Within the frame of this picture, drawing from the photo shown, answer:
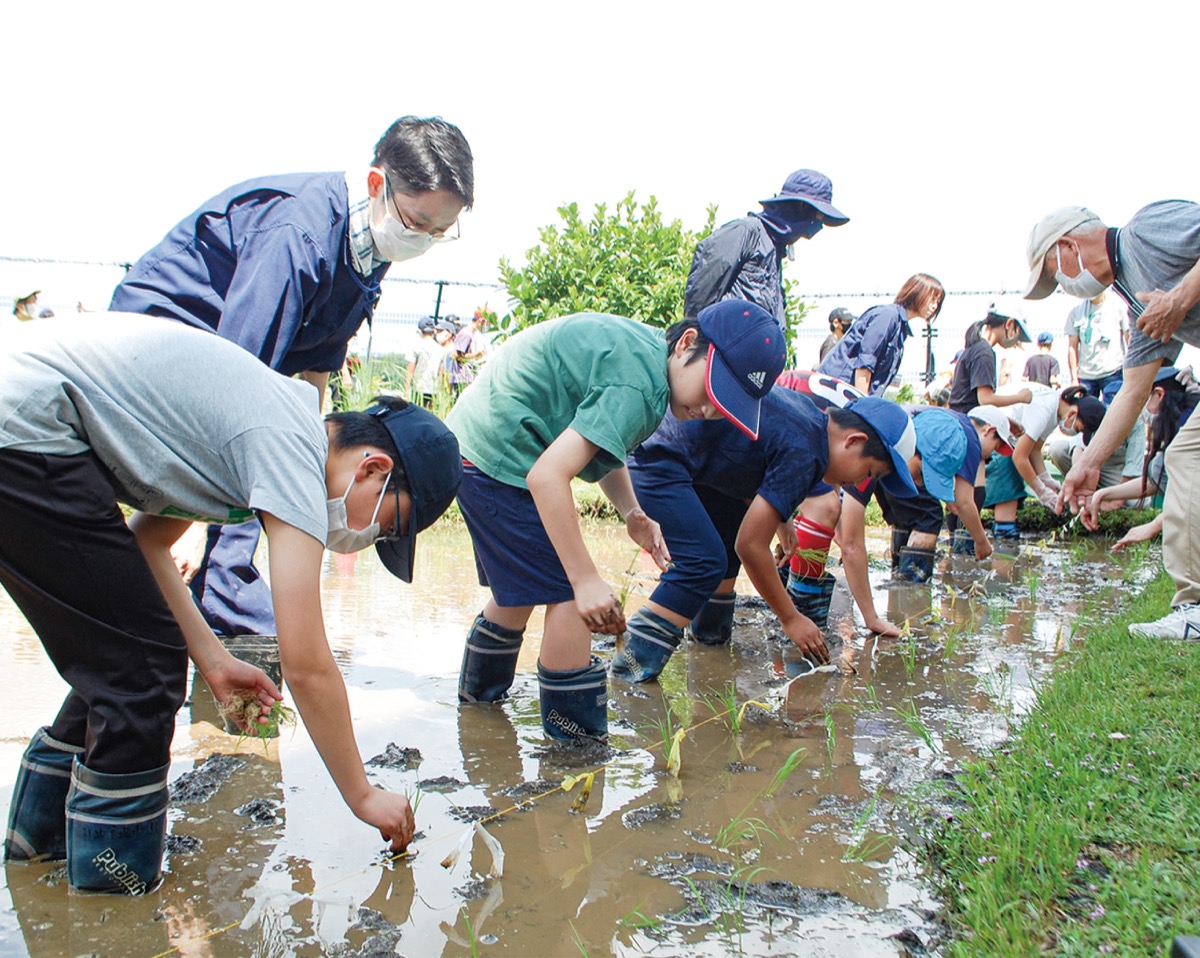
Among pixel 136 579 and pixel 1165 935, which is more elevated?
pixel 136 579

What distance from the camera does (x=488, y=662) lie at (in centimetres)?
353

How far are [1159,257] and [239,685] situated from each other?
376 centimetres

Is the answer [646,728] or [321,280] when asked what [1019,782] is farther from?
[321,280]

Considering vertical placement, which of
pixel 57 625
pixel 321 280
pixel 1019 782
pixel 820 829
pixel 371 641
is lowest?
pixel 371 641

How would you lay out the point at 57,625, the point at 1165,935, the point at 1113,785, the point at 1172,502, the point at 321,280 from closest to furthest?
the point at 1165,935
the point at 57,625
the point at 1113,785
the point at 321,280
the point at 1172,502

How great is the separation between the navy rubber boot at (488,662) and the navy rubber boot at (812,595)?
2028mm

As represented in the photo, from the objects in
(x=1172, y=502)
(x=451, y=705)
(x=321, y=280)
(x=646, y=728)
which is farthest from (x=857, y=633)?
(x=321, y=280)

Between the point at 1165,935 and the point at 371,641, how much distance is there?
129 inches

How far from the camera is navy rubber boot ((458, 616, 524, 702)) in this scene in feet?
11.4

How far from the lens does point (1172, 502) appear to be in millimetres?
4219

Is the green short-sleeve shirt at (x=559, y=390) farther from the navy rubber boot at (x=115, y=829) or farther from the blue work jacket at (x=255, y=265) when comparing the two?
the navy rubber boot at (x=115, y=829)

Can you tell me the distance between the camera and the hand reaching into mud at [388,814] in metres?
2.14

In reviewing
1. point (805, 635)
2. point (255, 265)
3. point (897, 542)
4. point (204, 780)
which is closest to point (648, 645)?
point (805, 635)

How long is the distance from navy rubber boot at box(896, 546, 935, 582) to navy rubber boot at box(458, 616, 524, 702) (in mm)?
3842
